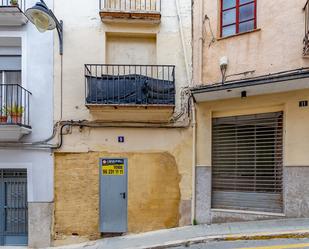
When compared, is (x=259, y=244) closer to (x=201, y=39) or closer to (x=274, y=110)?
(x=274, y=110)

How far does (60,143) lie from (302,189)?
6020mm

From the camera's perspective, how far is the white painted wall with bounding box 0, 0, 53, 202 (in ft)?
25.9

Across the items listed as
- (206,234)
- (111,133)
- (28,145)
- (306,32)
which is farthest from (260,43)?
(28,145)

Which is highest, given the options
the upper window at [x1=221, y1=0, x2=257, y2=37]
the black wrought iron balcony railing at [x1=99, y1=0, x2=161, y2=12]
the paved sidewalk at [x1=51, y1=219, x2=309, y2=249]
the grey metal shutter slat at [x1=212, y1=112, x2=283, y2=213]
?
the black wrought iron balcony railing at [x1=99, y1=0, x2=161, y2=12]

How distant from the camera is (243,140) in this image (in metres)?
7.69

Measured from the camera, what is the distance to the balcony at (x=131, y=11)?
786cm

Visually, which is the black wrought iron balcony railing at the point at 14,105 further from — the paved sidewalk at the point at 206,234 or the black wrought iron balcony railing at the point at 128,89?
the paved sidewalk at the point at 206,234

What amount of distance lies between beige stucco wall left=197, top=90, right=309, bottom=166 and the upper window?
1774 millimetres

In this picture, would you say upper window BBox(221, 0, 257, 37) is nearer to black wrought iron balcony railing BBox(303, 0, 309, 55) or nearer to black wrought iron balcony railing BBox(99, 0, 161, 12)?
black wrought iron balcony railing BBox(303, 0, 309, 55)

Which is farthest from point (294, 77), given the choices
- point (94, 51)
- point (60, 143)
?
point (60, 143)

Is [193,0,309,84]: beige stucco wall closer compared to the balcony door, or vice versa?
[193,0,309,84]: beige stucco wall

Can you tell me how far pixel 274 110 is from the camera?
→ 7.22 meters

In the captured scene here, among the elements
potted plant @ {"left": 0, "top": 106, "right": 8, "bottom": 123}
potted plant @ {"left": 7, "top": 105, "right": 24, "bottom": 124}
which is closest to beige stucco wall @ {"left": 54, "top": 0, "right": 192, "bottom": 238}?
potted plant @ {"left": 7, "top": 105, "right": 24, "bottom": 124}

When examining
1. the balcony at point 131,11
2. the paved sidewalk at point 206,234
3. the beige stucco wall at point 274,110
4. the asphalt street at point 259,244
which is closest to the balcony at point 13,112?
the balcony at point 131,11
